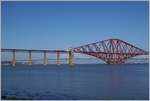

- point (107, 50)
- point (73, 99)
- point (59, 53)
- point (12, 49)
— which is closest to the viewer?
point (73, 99)

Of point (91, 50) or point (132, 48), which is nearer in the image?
point (91, 50)

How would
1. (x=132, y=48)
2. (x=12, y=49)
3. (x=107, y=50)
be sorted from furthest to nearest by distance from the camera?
(x=132, y=48) → (x=107, y=50) → (x=12, y=49)

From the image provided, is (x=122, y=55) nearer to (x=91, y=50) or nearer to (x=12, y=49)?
(x=91, y=50)

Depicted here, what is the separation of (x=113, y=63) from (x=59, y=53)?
30.1ft

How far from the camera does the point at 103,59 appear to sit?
5103 cm

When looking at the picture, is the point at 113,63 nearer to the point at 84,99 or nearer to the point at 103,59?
the point at 103,59

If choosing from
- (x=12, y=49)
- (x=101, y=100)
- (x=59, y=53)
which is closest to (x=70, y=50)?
(x=59, y=53)

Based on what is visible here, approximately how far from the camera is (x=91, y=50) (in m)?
52.4

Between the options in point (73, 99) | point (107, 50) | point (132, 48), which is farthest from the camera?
point (132, 48)

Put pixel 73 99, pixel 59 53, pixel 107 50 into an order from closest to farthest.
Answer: pixel 73 99
pixel 59 53
pixel 107 50

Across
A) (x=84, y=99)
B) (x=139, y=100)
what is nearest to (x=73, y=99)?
(x=84, y=99)

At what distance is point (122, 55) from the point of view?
53094 mm

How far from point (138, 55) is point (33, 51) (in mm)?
16541

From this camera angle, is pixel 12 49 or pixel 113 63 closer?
pixel 12 49
